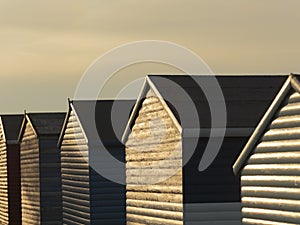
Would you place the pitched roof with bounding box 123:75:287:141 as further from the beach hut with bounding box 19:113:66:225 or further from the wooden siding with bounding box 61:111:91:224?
the beach hut with bounding box 19:113:66:225

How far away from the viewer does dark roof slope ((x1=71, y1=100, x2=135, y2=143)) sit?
3206 centimetres

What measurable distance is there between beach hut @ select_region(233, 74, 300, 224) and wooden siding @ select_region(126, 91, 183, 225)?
3.67 m

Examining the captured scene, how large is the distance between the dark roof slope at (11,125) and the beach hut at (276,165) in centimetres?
3189

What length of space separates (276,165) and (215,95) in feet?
21.4

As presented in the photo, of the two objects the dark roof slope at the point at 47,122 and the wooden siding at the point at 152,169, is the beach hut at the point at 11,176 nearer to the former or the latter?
the dark roof slope at the point at 47,122

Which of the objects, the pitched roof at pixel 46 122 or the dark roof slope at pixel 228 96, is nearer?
the dark roof slope at pixel 228 96

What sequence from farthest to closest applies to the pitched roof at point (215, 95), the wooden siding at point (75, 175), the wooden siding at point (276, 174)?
the wooden siding at point (75, 175)
the pitched roof at point (215, 95)
the wooden siding at point (276, 174)

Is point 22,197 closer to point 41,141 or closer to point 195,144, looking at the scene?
point 41,141

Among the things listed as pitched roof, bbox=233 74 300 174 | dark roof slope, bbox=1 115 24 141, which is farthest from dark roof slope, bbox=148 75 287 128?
dark roof slope, bbox=1 115 24 141

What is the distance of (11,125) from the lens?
51.7m

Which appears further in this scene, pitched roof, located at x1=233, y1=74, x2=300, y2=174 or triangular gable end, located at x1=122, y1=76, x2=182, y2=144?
triangular gable end, located at x1=122, y1=76, x2=182, y2=144

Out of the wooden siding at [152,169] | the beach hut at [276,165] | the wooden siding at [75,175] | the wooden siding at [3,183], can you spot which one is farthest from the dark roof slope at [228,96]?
the wooden siding at [3,183]

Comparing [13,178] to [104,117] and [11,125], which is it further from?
[104,117]

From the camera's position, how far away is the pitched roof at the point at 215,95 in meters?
23.1
